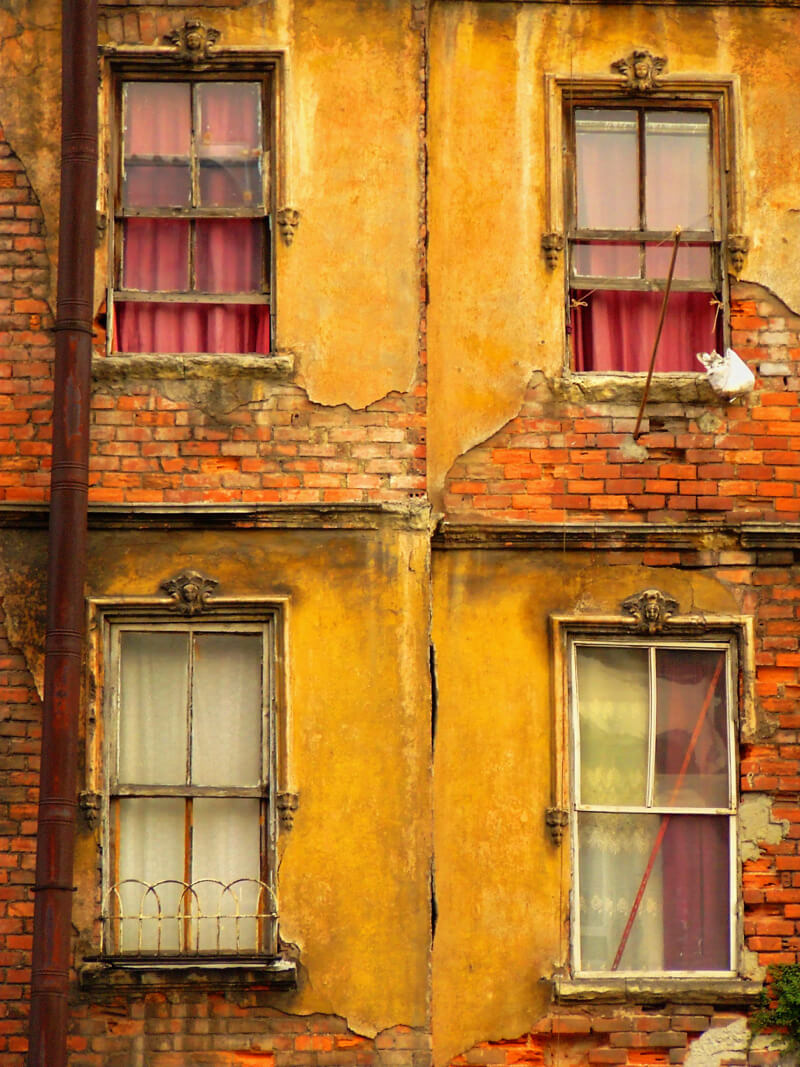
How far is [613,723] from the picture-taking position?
10195 mm

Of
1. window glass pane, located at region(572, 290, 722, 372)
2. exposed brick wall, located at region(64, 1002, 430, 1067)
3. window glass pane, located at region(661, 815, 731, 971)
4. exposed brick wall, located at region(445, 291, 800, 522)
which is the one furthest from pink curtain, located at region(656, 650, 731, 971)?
window glass pane, located at region(572, 290, 722, 372)

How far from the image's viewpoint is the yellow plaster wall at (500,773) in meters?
9.81

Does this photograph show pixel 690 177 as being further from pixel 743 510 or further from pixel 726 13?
pixel 743 510

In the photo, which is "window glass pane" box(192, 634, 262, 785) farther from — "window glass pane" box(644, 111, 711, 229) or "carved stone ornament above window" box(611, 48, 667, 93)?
"carved stone ornament above window" box(611, 48, 667, 93)

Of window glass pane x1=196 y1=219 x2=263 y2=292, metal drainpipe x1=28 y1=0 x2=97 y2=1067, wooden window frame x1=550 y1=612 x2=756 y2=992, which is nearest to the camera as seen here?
metal drainpipe x1=28 y1=0 x2=97 y2=1067

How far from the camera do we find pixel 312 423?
33.4 ft

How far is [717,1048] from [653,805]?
1238mm

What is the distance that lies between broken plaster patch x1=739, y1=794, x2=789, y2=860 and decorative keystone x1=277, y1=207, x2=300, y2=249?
12.3 feet

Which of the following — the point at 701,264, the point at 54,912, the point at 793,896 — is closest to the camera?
the point at 54,912

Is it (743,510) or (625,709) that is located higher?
(743,510)

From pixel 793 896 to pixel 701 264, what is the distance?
339cm

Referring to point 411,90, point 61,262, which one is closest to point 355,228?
point 411,90

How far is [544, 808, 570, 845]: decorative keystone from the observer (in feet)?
32.6

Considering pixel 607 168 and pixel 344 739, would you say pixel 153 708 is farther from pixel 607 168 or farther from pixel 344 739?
pixel 607 168
